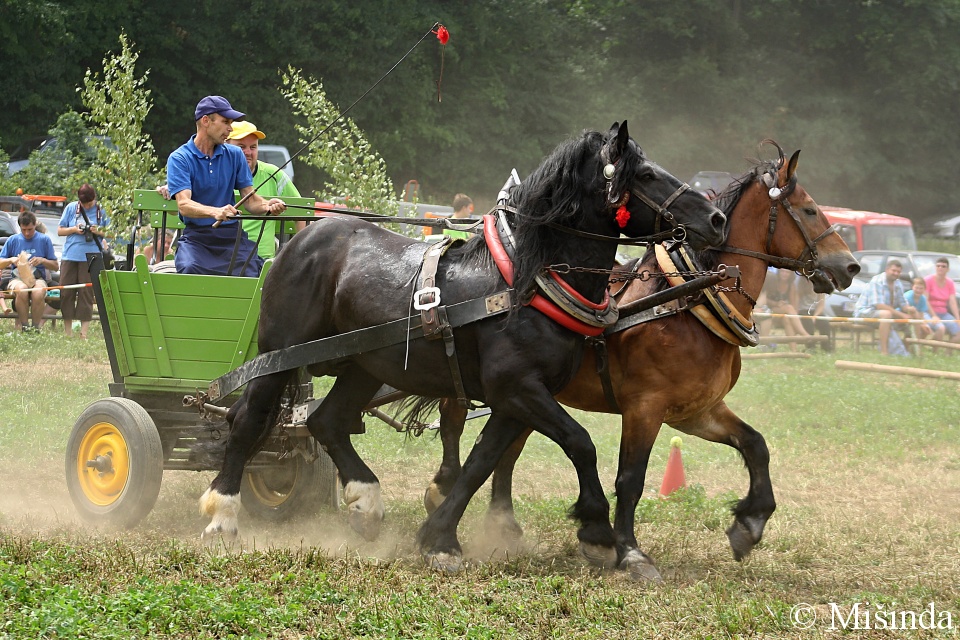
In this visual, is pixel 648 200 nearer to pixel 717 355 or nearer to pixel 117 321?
pixel 717 355

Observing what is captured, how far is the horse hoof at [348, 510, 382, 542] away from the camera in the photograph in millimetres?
5630

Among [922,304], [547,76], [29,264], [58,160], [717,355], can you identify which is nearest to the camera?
[717,355]

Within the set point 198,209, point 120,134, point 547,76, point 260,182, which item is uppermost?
point 547,76

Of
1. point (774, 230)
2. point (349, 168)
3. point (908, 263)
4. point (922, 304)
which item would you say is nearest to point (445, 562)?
point (774, 230)

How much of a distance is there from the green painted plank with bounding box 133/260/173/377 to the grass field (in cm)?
89

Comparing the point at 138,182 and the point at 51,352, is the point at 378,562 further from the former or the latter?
the point at 138,182

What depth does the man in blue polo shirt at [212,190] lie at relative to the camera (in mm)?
6215

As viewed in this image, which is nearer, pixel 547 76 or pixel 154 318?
pixel 154 318

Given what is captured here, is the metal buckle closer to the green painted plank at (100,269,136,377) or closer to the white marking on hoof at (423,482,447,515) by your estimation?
the white marking on hoof at (423,482,447,515)

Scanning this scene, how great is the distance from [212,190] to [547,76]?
2636 cm

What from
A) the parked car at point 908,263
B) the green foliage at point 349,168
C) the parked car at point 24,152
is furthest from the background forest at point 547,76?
the green foliage at point 349,168

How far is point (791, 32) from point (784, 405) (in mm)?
Answer: 27358

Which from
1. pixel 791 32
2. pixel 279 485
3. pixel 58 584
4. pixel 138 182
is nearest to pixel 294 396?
pixel 279 485

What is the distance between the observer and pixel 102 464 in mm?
6160
